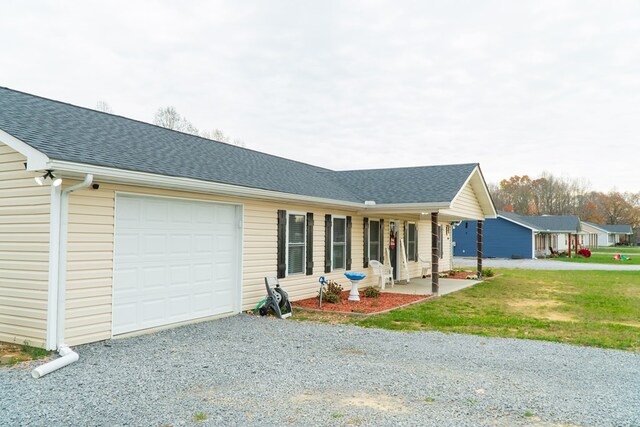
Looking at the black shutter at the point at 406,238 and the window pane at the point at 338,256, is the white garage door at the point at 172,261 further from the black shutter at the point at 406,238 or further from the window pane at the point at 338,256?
the black shutter at the point at 406,238

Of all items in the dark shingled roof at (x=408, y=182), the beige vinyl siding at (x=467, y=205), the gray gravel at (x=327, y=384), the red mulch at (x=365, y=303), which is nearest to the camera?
the gray gravel at (x=327, y=384)

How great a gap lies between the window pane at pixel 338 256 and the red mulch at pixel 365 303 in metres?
0.85

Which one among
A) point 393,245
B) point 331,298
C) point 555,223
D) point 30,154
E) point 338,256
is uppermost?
point 555,223

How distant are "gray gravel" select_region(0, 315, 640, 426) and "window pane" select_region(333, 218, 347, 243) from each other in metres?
5.19

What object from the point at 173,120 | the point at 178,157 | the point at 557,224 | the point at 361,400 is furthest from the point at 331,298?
the point at 557,224

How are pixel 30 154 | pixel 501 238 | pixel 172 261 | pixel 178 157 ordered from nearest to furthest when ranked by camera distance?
1. pixel 30 154
2. pixel 172 261
3. pixel 178 157
4. pixel 501 238

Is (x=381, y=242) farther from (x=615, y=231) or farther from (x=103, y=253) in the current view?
(x=615, y=231)

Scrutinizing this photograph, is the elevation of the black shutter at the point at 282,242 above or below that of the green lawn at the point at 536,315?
above

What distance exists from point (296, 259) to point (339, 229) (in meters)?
2.12

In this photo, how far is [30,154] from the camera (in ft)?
18.1

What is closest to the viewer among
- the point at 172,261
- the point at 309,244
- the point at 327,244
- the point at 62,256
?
the point at 62,256

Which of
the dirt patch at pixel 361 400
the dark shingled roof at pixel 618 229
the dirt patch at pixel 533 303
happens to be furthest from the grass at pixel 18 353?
the dark shingled roof at pixel 618 229

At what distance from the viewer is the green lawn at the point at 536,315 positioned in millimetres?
7633

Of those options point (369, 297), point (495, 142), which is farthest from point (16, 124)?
point (495, 142)
